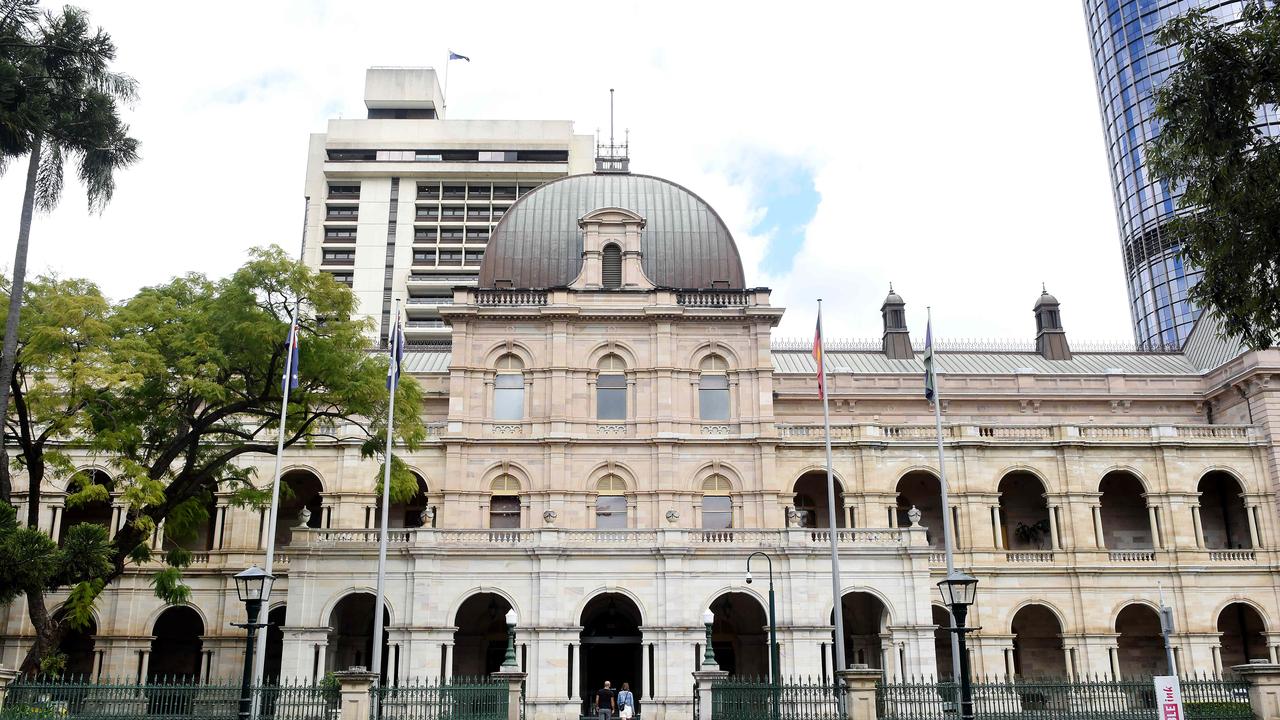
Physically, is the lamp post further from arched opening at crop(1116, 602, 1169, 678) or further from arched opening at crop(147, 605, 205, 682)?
arched opening at crop(1116, 602, 1169, 678)

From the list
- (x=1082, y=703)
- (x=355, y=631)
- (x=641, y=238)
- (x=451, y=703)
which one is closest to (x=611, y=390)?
(x=641, y=238)

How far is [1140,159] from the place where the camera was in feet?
343

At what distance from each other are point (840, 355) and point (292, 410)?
32.0 m

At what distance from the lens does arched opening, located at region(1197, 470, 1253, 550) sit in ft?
162

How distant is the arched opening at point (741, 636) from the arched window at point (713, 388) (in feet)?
26.6

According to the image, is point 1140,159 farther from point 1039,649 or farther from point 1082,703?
point 1082,703

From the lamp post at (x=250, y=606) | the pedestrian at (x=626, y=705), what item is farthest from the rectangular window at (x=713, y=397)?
the lamp post at (x=250, y=606)

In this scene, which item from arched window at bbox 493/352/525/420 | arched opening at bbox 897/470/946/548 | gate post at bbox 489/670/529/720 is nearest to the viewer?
gate post at bbox 489/670/529/720

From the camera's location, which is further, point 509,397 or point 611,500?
point 509,397

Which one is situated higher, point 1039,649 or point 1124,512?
point 1124,512

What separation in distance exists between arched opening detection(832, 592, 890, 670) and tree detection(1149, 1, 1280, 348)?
74.8 ft

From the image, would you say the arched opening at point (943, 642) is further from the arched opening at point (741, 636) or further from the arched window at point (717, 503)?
the arched window at point (717, 503)

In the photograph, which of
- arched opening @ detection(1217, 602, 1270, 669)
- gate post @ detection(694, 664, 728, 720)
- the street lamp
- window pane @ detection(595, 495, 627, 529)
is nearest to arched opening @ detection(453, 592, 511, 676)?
window pane @ detection(595, 495, 627, 529)

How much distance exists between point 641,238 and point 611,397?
307 inches
